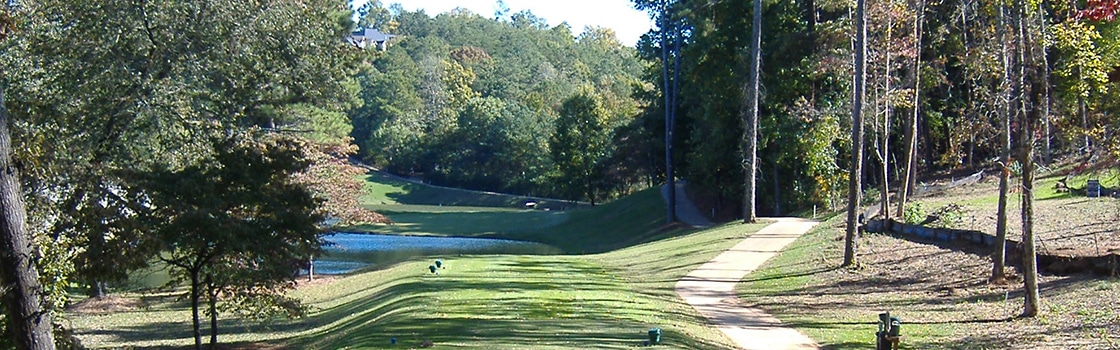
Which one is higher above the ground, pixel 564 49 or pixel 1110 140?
pixel 564 49

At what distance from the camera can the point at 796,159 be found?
42.7 m

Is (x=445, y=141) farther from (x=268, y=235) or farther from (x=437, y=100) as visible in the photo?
(x=268, y=235)

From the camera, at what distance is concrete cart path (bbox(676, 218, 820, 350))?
57.9 ft

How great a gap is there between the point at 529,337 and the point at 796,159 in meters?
27.8

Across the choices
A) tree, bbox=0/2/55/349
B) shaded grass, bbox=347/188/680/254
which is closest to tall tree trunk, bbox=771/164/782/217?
shaded grass, bbox=347/188/680/254

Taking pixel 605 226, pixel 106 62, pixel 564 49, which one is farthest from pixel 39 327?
pixel 564 49

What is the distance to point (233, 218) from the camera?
20.7 metres

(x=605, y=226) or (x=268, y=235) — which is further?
(x=605, y=226)

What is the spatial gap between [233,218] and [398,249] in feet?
121

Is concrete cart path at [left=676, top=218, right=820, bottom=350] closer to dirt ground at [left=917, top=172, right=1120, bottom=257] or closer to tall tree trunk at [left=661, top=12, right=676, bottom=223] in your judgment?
dirt ground at [left=917, top=172, right=1120, bottom=257]

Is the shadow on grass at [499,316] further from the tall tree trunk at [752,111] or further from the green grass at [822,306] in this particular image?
the tall tree trunk at [752,111]

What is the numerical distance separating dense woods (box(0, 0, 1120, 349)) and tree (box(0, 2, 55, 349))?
0.02 m

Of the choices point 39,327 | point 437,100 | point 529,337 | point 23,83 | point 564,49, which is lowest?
point 529,337

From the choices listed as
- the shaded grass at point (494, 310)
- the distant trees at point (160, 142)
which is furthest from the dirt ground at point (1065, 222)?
the distant trees at point (160, 142)
